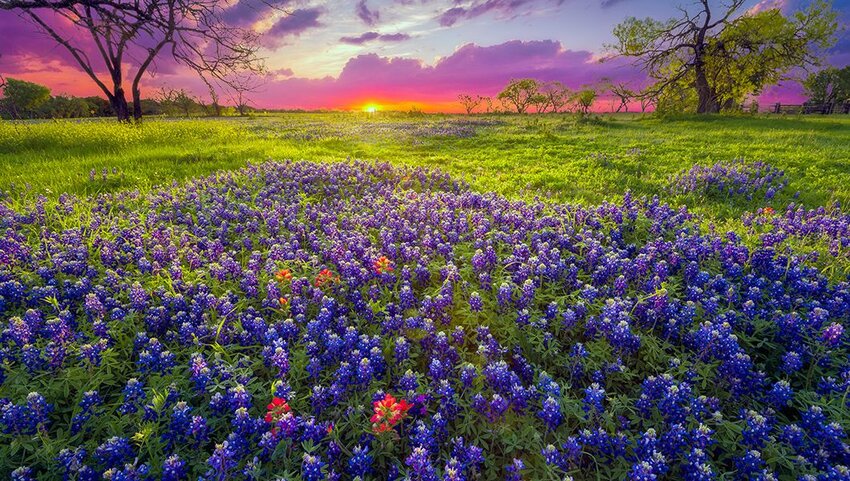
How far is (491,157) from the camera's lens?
1739 cm

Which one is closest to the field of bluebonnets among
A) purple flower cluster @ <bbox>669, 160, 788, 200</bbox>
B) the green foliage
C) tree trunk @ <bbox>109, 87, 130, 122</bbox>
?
purple flower cluster @ <bbox>669, 160, 788, 200</bbox>

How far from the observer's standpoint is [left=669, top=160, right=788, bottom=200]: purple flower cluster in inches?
416

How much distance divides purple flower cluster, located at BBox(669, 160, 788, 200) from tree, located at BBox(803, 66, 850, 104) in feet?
273

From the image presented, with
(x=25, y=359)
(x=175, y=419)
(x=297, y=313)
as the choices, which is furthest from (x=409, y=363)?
(x=25, y=359)

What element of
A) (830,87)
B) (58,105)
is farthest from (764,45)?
(58,105)

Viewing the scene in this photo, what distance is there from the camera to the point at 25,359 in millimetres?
3508

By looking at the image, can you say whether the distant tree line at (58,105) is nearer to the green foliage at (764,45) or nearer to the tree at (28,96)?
the tree at (28,96)

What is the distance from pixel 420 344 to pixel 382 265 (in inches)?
50.2

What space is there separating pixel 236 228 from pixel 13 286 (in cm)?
273

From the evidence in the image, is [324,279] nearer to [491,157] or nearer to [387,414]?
[387,414]

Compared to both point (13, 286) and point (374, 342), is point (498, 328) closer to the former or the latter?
point (374, 342)

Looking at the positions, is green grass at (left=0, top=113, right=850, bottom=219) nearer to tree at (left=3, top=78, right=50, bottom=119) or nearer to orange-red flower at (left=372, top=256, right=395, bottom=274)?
orange-red flower at (left=372, top=256, right=395, bottom=274)

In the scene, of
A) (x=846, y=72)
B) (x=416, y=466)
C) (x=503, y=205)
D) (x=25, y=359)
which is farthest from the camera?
(x=846, y=72)

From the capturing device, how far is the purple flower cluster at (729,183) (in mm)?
10578
